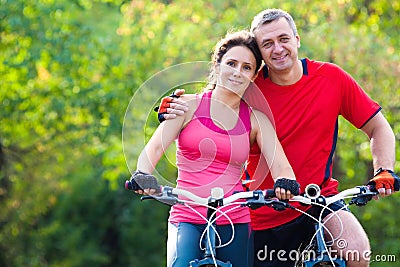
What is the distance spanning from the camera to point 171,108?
407 cm

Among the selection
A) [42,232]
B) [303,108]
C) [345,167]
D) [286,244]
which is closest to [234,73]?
[303,108]

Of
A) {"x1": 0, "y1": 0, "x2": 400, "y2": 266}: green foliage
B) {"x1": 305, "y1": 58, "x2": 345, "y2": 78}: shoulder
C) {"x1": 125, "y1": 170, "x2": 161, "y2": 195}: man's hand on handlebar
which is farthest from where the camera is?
{"x1": 0, "y1": 0, "x2": 400, "y2": 266}: green foliage

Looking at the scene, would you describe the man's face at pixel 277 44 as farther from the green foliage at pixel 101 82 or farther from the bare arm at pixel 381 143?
the green foliage at pixel 101 82

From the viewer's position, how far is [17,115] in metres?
13.3

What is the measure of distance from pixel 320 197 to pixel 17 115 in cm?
979

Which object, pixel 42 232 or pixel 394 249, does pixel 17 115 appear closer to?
pixel 42 232

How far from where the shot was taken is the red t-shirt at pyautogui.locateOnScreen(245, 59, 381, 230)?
453 centimetres

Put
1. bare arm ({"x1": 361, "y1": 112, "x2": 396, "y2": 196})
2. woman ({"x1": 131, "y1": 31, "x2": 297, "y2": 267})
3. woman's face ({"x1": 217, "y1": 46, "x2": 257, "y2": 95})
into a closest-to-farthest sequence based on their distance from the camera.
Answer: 1. woman ({"x1": 131, "y1": 31, "x2": 297, "y2": 267})
2. woman's face ({"x1": 217, "y1": 46, "x2": 257, "y2": 95})
3. bare arm ({"x1": 361, "y1": 112, "x2": 396, "y2": 196})

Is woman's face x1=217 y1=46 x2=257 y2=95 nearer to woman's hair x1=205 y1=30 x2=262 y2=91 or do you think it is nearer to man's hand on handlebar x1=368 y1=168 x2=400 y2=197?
woman's hair x1=205 y1=30 x2=262 y2=91

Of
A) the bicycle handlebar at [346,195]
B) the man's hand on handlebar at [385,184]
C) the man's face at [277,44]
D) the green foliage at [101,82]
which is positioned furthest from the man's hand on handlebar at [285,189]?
the green foliage at [101,82]

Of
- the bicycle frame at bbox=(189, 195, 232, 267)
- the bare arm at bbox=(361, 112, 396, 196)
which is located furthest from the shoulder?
the bicycle frame at bbox=(189, 195, 232, 267)

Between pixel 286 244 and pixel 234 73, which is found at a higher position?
pixel 234 73

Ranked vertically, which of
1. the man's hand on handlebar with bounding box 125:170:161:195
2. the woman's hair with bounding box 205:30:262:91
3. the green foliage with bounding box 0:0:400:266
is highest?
the green foliage with bounding box 0:0:400:266

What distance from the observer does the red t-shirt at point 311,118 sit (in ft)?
14.9
